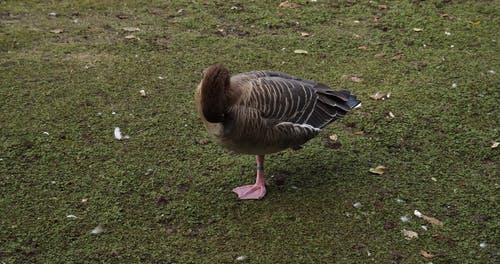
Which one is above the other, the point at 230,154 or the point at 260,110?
the point at 260,110

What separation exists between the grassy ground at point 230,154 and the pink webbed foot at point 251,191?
3.5 inches

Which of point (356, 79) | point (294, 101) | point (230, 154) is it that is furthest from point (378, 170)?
point (356, 79)

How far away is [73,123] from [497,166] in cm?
371

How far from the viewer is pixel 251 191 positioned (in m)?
4.60

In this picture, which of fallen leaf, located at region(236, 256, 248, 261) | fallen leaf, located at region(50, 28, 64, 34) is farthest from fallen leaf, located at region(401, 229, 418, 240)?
fallen leaf, located at region(50, 28, 64, 34)

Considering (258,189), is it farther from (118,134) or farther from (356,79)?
(356,79)

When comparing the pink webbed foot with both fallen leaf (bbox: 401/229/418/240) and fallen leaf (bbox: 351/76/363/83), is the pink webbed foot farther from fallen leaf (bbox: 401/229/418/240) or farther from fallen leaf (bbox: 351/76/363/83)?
fallen leaf (bbox: 351/76/363/83)

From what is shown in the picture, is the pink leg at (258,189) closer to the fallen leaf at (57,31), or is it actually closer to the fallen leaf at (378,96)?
the fallen leaf at (378,96)

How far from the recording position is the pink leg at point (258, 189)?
458 centimetres

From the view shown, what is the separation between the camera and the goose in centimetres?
406

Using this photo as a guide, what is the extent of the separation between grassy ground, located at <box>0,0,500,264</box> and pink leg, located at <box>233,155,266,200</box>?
10cm

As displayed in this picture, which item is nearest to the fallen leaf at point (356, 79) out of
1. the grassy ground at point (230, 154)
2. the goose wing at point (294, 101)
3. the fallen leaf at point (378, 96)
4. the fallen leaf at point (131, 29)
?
the grassy ground at point (230, 154)

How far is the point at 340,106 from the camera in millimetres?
4781

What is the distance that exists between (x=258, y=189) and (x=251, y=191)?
0.20ft
